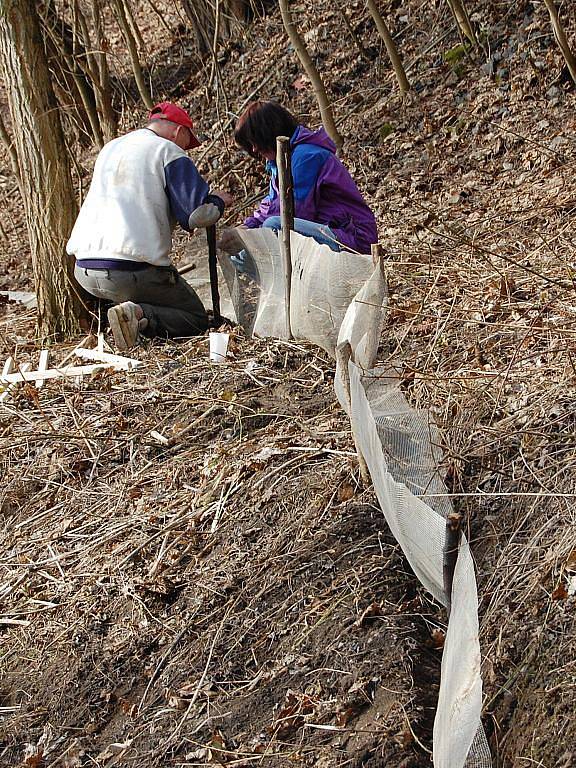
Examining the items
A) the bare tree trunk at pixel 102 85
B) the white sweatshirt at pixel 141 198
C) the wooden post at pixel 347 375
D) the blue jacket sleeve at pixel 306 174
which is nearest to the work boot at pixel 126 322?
the white sweatshirt at pixel 141 198

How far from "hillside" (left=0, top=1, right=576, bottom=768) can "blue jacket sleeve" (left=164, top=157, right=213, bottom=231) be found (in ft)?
2.72

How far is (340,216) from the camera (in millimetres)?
5578

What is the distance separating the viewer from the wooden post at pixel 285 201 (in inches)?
193

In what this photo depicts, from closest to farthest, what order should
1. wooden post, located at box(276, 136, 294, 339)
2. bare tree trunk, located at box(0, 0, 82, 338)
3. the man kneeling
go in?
wooden post, located at box(276, 136, 294, 339) → the man kneeling → bare tree trunk, located at box(0, 0, 82, 338)

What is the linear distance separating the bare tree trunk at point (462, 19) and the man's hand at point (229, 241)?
4.45 meters

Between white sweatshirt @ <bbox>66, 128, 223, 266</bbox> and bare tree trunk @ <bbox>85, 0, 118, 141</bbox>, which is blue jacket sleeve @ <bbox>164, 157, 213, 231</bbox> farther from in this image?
bare tree trunk @ <bbox>85, 0, 118, 141</bbox>

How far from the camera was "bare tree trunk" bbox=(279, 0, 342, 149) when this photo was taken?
25.7 ft

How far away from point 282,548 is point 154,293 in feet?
8.83

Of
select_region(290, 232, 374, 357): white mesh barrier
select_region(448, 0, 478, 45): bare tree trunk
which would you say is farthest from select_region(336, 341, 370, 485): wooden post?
select_region(448, 0, 478, 45): bare tree trunk

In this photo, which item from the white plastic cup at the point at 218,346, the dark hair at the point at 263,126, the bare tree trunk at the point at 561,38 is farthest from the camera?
the bare tree trunk at the point at 561,38

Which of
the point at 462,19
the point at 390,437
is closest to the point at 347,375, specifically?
the point at 390,437

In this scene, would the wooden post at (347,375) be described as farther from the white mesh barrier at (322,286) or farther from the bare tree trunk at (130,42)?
the bare tree trunk at (130,42)

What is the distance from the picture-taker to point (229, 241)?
555 cm

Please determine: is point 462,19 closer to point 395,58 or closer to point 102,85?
point 395,58
